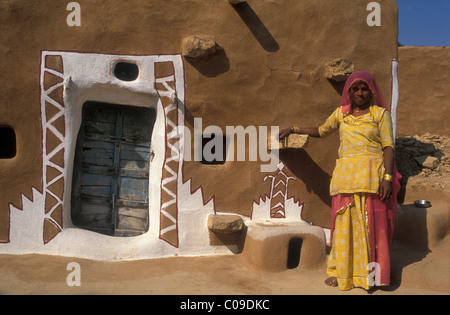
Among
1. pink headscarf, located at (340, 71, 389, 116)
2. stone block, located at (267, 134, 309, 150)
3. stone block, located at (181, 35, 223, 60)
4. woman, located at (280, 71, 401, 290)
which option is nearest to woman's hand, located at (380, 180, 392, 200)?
woman, located at (280, 71, 401, 290)

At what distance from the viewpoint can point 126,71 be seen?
4363mm

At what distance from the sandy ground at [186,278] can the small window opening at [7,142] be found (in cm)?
138

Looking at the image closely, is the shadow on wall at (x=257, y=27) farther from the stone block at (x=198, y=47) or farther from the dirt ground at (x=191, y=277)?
the dirt ground at (x=191, y=277)

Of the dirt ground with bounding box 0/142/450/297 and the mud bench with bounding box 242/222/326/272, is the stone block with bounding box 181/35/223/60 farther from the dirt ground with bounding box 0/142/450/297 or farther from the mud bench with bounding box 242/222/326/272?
the dirt ground with bounding box 0/142/450/297

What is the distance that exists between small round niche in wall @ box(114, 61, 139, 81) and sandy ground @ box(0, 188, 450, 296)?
6.41 feet

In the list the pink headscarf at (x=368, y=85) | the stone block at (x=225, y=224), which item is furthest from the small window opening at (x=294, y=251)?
the pink headscarf at (x=368, y=85)

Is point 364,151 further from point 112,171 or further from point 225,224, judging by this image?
point 112,171

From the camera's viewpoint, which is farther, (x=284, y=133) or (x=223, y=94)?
(x=223, y=94)

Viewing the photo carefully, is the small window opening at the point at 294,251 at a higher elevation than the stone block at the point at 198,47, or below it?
below

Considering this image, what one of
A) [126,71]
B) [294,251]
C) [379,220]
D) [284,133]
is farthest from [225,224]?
[126,71]

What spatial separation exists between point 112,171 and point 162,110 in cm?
89

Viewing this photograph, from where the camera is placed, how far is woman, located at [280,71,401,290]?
10.9ft

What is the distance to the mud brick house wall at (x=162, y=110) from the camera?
3.95 m

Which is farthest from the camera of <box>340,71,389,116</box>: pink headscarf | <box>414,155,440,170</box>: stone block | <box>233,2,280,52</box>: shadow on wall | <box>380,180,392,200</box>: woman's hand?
<box>414,155,440,170</box>: stone block
